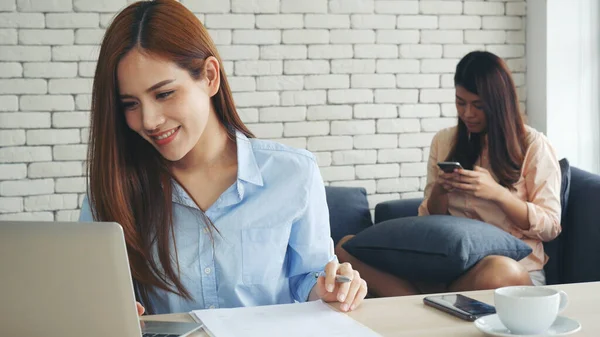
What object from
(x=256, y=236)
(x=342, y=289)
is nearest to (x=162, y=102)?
(x=256, y=236)

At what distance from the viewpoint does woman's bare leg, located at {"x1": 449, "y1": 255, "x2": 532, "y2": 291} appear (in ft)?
8.63

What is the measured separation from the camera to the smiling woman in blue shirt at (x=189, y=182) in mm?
1678

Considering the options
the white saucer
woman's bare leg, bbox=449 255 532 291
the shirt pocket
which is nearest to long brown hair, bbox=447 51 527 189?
woman's bare leg, bbox=449 255 532 291

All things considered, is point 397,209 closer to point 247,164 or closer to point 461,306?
point 247,164

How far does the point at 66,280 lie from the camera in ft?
3.35

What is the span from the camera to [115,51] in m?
1.67

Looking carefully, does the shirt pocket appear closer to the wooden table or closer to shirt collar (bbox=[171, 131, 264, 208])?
shirt collar (bbox=[171, 131, 264, 208])

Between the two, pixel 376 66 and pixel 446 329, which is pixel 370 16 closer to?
pixel 376 66

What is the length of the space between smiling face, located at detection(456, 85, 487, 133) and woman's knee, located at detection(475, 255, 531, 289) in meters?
0.65

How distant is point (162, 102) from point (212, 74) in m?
0.15

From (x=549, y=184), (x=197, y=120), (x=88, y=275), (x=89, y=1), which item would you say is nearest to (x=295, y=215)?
(x=197, y=120)

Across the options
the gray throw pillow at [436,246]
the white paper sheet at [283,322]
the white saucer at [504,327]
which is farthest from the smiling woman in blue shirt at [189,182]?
the gray throw pillow at [436,246]

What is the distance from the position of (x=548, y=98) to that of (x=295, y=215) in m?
2.44

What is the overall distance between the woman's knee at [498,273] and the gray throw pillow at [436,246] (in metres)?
0.04
